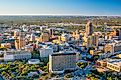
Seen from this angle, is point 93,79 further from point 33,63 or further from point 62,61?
point 33,63

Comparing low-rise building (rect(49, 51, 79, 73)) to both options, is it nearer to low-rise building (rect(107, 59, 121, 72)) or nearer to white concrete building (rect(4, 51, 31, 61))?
low-rise building (rect(107, 59, 121, 72))

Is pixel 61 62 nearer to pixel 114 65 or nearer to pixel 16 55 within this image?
pixel 114 65

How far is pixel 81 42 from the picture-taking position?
16562 millimetres

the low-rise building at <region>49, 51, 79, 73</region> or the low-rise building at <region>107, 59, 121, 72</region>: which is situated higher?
the low-rise building at <region>49, 51, 79, 73</region>

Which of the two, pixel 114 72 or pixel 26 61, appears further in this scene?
pixel 26 61

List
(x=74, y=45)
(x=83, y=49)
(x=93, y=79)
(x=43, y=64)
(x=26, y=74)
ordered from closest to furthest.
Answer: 1. (x=93, y=79)
2. (x=26, y=74)
3. (x=43, y=64)
4. (x=83, y=49)
5. (x=74, y=45)

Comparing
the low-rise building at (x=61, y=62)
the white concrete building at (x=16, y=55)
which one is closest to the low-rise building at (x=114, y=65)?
the low-rise building at (x=61, y=62)

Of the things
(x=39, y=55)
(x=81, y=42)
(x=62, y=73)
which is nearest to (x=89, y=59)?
(x=39, y=55)

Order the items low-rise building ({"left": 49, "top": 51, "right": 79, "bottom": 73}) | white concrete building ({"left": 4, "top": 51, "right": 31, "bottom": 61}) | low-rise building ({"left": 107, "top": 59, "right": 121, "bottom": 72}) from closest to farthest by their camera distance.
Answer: low-rise building ({"left": 49, "top": 51, "right": 79, "bottom": 73})
low-rise building ({"left": 107, "top": 59, "right": 121, "bottom": 72})
white concrete building ({"left": 4, "top": 51, "right": 31, "bottom": 61})

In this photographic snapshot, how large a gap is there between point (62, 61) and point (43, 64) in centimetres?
116

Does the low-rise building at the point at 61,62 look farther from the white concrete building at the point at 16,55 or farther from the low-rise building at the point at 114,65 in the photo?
→ the white concrete building at the point at 16,55

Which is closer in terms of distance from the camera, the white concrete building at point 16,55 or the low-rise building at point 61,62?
the low-rise building at point 61,62

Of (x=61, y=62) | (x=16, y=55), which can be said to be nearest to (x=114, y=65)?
(x=61, y=62)

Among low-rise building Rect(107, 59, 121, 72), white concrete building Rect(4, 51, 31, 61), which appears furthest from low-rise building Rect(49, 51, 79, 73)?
white concrete building Rect(4, 51, 31, 61)
